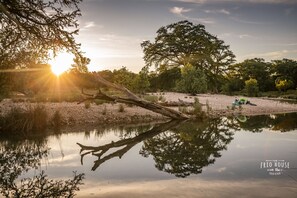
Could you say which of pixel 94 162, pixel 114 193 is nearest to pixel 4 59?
pixel 94 162

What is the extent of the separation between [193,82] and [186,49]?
55.8ft

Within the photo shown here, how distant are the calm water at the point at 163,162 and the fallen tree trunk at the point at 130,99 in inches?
110

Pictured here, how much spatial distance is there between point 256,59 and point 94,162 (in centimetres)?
7571

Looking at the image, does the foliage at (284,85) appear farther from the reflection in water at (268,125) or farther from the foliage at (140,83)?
the reflection in water at (268,125)

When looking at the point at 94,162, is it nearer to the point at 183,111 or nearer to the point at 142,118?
the point at 142,118

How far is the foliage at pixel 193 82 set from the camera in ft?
130

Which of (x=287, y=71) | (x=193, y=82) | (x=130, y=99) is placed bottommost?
(x=130, y=99)

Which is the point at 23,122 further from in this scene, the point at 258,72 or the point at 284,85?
the point at 258,72

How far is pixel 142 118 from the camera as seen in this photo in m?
18.2

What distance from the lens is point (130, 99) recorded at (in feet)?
55.7

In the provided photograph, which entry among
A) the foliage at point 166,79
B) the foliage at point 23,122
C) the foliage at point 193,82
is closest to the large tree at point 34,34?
the foliage at point 23,122

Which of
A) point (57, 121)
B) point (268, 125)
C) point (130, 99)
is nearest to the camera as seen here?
point (57, 121)
